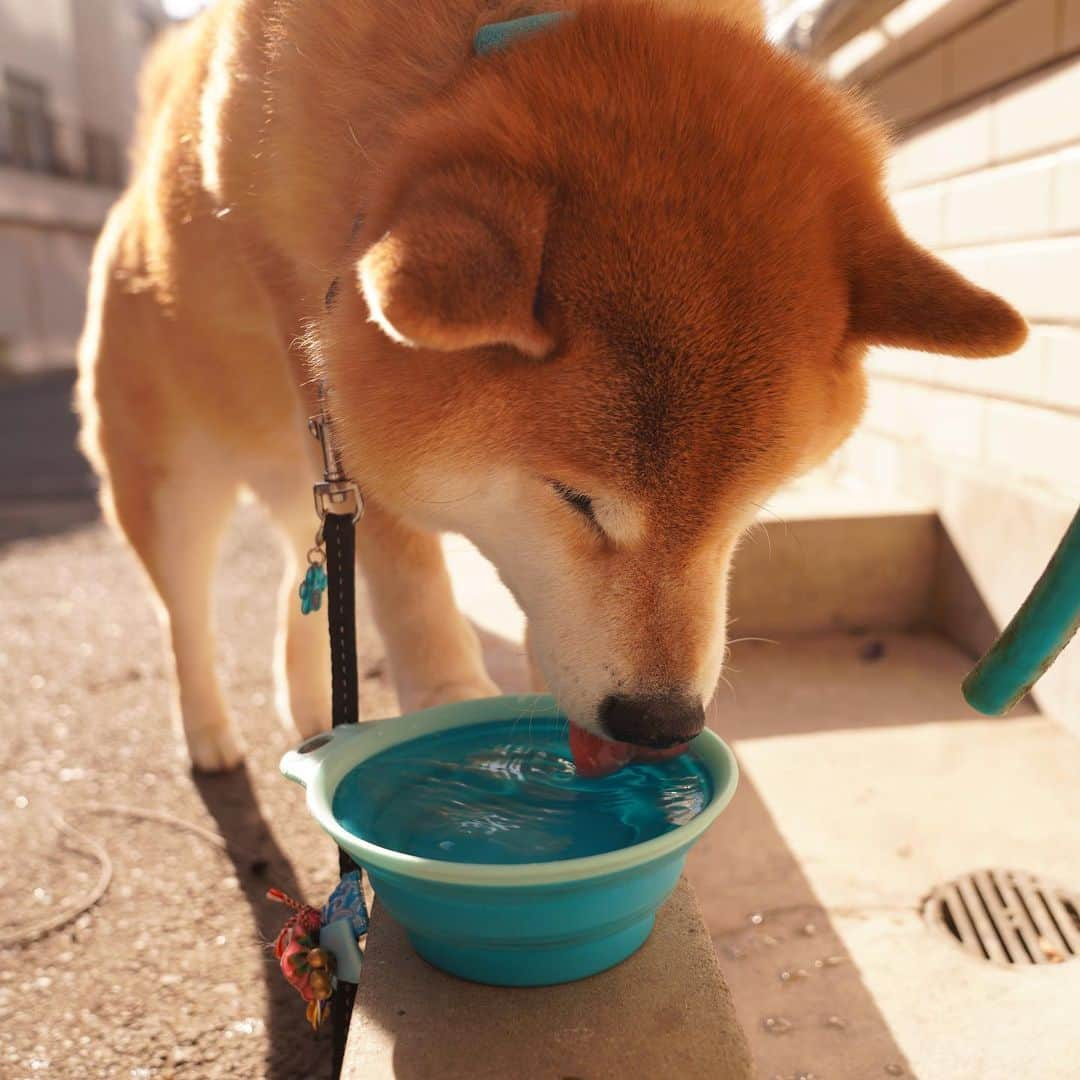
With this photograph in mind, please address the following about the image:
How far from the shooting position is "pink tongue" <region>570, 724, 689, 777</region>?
141cm

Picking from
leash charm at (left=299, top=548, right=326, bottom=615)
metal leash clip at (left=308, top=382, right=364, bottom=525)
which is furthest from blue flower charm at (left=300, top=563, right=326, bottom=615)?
metal leash clip at (left=308, top=382, right=364, bottom=525)

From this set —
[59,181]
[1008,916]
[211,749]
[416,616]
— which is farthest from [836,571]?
[59,181]

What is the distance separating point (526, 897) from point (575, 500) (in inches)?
19.7

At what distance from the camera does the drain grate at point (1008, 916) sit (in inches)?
69.5

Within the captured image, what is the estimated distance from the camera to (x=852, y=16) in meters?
3.87

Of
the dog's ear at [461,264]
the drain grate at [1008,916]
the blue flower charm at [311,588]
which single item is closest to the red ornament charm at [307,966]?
the blue flower charm at [311,588]

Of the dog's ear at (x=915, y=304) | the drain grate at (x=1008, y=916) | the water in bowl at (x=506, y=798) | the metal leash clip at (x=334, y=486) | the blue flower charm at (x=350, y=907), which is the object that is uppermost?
the dog's ear at (x=915, y=304)

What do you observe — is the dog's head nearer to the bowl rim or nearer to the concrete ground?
the bowl rim

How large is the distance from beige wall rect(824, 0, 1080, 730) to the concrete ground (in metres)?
0.44

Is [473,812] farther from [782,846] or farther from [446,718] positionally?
[782,846]

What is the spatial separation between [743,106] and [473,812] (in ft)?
3.21

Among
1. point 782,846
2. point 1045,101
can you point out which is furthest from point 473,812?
point 1045,101

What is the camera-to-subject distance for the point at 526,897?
113 centimetres

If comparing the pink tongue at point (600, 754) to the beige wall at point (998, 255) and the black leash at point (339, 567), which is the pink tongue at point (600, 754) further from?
the beige wall at point (998, 255)
